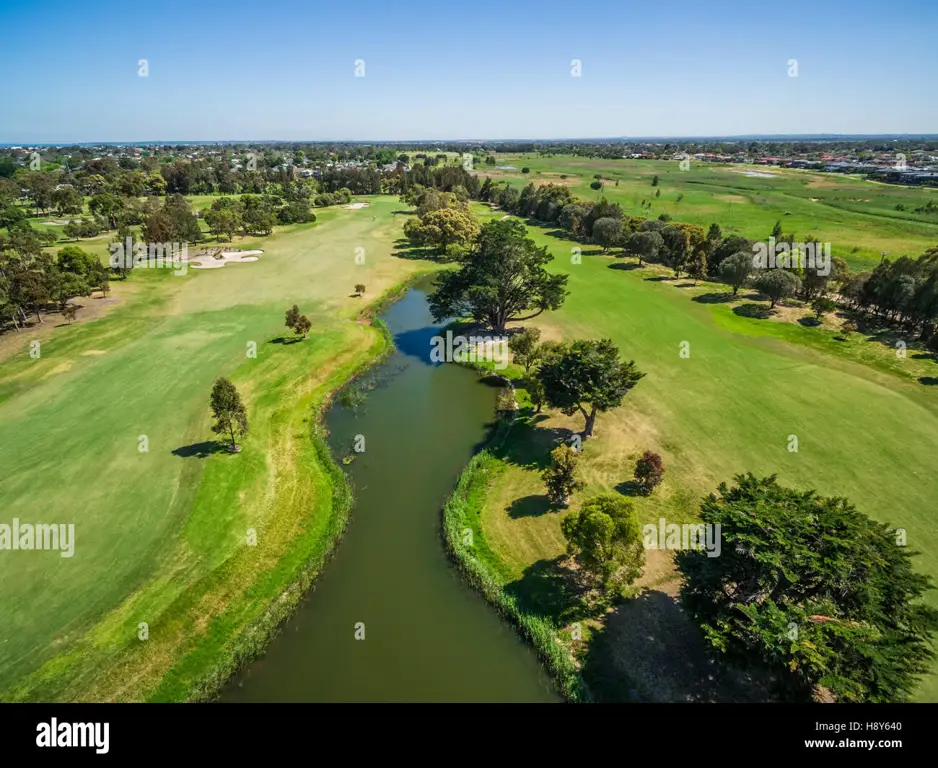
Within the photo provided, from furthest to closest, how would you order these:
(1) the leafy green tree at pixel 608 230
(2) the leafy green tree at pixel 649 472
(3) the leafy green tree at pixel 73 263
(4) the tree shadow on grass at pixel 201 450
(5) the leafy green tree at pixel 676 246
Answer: (1) the leafy green tree at pixel 608 230 → (5) the leafy green tree at pixel 676 246 → (3) the leafy green tree at pixel 73 263 → (4) the tree shadow on grass at pixel 201 450 → (2) the leafy green tree at pixel 649 472

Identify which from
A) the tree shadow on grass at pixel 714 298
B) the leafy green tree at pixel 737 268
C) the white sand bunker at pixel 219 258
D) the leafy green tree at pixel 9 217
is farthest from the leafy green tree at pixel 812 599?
the leafy green tree at pixel 9 217

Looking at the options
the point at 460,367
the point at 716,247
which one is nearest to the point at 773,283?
the point at 716,247

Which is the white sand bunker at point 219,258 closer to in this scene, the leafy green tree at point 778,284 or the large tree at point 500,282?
the large tree at point 500,282

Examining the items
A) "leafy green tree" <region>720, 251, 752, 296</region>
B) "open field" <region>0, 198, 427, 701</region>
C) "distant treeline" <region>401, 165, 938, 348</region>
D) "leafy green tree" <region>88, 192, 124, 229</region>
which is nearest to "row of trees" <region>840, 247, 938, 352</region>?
"distant treeline" <region>401, 165, 938, 348</region>

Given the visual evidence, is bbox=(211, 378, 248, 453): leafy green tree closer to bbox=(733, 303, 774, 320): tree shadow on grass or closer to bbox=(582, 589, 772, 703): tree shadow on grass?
bbox=(582, 589, 772, 703): tree shadow on grass

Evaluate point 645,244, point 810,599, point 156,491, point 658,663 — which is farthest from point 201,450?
point 645,244

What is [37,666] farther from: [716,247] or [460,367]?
[716,247]
